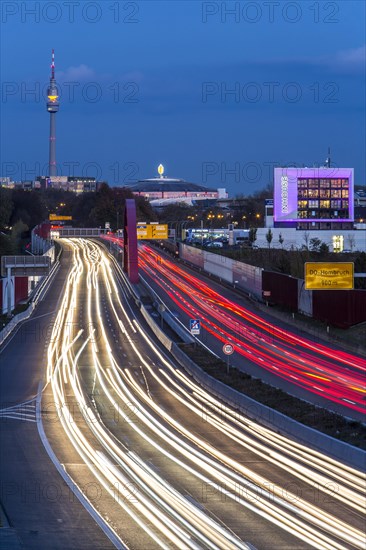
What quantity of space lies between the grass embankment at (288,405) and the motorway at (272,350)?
0.93 meters

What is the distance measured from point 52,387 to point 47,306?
101 feet

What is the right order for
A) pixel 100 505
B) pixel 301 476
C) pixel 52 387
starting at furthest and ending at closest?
1. pixel 52 387
2. pixel 301 476
3. pixel 100 505

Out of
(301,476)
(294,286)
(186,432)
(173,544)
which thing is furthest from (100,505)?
(294,286)

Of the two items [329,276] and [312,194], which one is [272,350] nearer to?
[329,276]

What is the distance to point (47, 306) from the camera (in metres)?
66.9

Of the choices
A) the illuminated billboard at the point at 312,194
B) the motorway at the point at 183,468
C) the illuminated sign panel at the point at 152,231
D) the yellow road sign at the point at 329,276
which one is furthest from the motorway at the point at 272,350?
the illuminated billboard at the point at 312,194

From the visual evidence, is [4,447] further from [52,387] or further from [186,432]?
[52,387]

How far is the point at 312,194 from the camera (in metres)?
118

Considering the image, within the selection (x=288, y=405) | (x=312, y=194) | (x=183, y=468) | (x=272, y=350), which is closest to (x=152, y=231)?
(x=312, y=194)

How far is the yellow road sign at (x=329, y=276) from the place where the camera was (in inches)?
2185

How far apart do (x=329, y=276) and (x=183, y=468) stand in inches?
1341

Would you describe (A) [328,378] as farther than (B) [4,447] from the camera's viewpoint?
Yes

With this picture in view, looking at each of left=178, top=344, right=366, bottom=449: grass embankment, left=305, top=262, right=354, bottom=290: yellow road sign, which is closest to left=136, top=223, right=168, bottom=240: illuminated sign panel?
left=305, top=262, right=354, bottom=290: yellow road sign

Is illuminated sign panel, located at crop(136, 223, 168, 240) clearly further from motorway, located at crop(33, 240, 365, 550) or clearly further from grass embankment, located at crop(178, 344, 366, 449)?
motorway, located at crop(33, 240, 365, 550)
